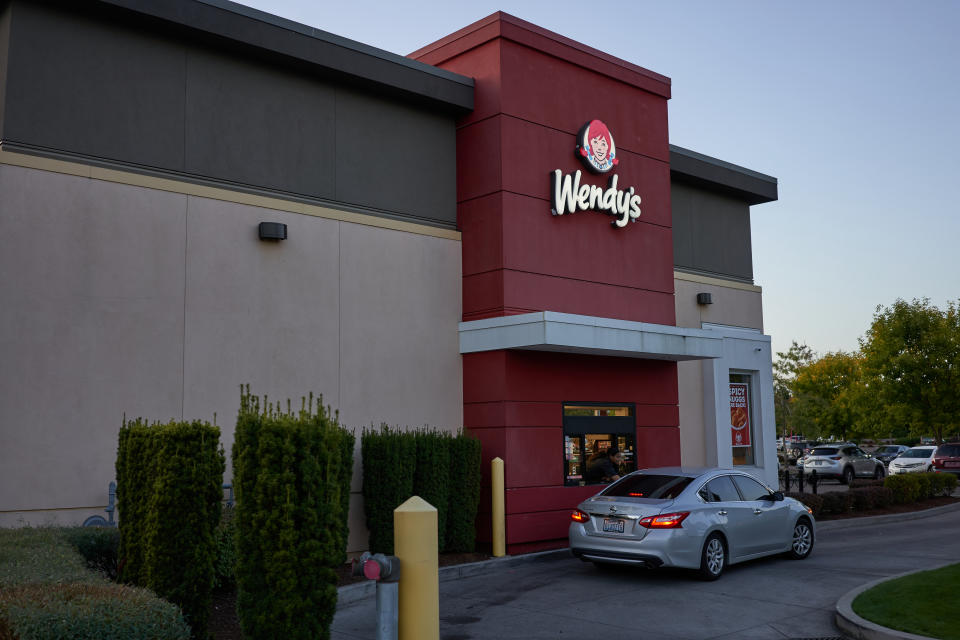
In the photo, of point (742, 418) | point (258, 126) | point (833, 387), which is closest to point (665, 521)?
point (258, 126)

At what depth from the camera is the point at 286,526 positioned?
6828 millimetres

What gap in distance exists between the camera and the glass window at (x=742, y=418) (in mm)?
21312

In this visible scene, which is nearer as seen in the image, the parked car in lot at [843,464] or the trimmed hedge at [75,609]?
the trimmed hedge at [75,609]

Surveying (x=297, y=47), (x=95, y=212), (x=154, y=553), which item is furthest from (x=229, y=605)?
(x=297, y=47)

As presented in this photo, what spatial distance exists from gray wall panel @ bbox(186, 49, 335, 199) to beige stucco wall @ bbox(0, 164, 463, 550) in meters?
0.60

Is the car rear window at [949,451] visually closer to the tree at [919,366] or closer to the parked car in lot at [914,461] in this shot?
the parked car in lot at [914,461]

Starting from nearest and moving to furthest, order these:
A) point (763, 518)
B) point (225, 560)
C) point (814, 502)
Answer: point (225, 560) < point (763, 518) < point (814, 502)

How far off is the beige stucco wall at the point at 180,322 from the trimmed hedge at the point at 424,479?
82 cm

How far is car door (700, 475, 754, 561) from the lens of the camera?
12.4 m

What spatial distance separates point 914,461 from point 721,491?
2821 cm

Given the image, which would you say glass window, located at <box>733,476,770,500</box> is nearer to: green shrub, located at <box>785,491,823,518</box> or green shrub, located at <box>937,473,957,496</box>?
green shrub, located at <box>785,491,823,518</box>

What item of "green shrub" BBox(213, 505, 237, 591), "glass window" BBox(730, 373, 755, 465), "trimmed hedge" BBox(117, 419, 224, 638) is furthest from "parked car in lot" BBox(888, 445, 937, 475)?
"trimmed hedge" BBox(117, 419, 224, 638)

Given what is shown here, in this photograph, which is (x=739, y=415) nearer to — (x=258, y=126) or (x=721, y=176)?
(x=721, y=176)

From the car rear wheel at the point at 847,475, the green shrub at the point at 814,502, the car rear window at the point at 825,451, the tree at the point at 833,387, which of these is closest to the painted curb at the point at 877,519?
the green shrub at the point at 814,502
